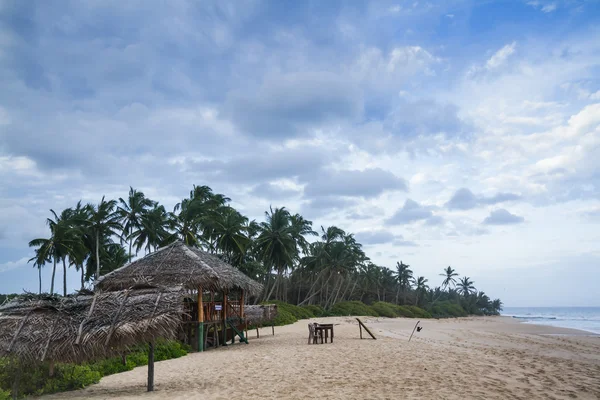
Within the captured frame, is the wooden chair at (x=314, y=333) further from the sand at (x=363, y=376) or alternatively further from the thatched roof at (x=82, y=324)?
the thatched roof at (x=82, y=324)

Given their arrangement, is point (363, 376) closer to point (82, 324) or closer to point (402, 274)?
point (82, 324)

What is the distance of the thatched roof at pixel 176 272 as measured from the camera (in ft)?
51.5

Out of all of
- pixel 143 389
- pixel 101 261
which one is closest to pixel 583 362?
pixel 143 389

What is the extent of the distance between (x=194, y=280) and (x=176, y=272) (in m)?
0.81

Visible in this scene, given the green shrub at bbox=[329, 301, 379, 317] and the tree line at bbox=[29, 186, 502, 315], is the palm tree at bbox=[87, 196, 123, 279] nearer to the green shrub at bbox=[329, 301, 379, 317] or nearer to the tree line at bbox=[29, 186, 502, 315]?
the tree line at bbox=[29, 186, 502, 315]

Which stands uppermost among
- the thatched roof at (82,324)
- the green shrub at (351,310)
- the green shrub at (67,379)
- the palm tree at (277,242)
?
the palm tree at (277,242)

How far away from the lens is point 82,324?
831cm

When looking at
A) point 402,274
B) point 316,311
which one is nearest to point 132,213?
point 316,311

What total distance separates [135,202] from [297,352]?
2606 centimetres

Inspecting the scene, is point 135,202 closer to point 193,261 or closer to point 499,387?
point 193,261

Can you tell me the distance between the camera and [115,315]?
850 centimetres

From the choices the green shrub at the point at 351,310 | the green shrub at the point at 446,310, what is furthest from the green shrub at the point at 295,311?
the green shrub at the point at 446,310

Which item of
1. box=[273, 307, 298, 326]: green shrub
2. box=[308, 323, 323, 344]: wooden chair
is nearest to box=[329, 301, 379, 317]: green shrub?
box=[273, 307, 298, 326]: green shrub

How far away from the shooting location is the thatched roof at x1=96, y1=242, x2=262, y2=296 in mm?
15703
